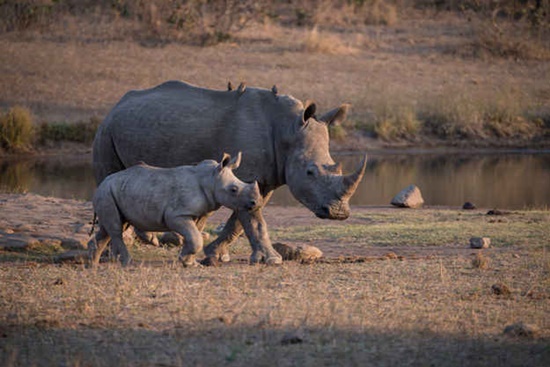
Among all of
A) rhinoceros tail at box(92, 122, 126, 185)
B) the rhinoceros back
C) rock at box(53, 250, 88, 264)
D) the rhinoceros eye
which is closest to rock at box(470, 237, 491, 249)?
the rhinoceros eye

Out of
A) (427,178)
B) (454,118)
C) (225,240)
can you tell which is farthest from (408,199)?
(454,118)

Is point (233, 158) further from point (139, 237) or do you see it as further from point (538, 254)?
point (538, 254)

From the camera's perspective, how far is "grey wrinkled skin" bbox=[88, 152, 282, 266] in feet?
28.3

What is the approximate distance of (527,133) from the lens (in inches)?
876

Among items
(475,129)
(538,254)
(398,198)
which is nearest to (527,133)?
(475,129)

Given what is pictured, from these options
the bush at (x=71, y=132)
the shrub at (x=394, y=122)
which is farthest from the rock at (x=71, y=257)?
the shrub at (x=394, y=122)

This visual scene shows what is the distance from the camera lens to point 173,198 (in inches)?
340

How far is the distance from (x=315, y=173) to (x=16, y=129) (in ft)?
40.7

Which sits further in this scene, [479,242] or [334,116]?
[479,242]

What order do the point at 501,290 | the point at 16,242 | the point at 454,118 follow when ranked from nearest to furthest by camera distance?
the point at 501,290 < the point at 16,242 < the point at 454,118

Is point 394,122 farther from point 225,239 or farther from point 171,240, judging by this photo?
point 225,239

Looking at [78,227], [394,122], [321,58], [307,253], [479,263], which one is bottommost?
[394,122]

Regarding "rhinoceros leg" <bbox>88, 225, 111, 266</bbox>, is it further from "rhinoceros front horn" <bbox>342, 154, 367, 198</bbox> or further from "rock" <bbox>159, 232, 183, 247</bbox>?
"rhinoceros front horn" <bbox>342, 154, 367, 198</bbox>

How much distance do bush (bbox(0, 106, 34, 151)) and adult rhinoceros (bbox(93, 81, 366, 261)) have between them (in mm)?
10424
